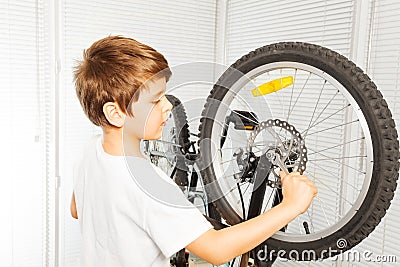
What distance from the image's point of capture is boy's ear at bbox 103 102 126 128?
933 millimetres

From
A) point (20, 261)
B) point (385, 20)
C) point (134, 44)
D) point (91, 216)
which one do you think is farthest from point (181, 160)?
point (20, 261)

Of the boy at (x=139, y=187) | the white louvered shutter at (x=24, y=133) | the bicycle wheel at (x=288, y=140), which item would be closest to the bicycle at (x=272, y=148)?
the bicycle wheel at (x=288, y=140)

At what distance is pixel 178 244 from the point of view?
0.87m

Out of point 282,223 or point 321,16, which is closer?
point 282,223

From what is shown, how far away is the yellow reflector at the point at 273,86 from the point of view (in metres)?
1.12

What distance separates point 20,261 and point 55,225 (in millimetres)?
254

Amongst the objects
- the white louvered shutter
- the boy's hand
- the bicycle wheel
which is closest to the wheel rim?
the bicycle wheel

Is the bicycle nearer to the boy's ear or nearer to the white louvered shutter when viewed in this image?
the boy's ear

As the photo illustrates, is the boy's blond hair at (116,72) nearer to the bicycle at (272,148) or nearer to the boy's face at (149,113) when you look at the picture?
the boy's face at (149,113)

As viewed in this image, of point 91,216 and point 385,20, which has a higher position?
point 385,20

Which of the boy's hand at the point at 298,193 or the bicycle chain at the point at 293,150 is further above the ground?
the bicycle chain at the point at 293,150

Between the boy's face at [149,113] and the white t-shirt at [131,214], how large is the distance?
0.22ft

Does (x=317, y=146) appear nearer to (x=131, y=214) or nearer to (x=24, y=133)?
(x=131, y=214)

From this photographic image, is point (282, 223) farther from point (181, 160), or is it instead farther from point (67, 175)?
point (67, 175)
